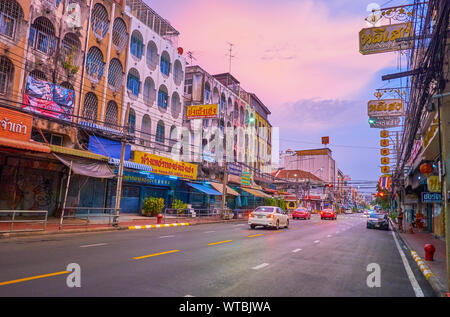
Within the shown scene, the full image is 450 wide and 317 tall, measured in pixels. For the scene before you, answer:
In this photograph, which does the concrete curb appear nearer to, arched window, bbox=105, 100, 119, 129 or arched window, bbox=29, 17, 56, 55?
arched window, bbox=105, 100, 119, 129

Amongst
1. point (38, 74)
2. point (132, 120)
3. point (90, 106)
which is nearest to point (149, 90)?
point (132, 120)

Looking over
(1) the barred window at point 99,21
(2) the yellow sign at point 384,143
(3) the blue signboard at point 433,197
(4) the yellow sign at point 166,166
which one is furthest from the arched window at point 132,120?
(2) the yellow sign at point 384,143

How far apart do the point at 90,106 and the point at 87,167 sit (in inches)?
258

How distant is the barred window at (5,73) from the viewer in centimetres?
1766

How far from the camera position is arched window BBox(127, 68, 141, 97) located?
26.4 m

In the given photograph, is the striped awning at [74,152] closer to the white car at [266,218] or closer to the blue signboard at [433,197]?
the white car at [266,218]

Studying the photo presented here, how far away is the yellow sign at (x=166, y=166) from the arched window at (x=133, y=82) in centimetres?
549

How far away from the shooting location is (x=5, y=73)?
704 inches

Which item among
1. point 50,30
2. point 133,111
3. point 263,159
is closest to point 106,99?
point 133,111

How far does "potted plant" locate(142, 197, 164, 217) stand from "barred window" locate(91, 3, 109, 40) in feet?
42.1

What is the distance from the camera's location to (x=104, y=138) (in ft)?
75.0

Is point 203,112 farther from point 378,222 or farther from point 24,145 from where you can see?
point 378,222

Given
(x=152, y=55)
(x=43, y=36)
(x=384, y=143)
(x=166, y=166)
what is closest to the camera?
(x=43, y=36)
